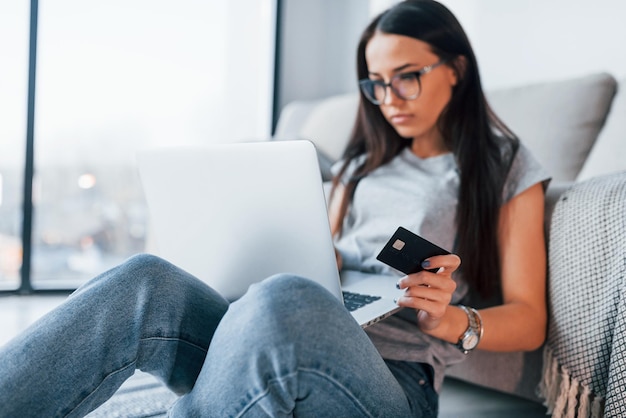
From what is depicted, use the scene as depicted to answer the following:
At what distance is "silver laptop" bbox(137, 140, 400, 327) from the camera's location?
0.89 metres

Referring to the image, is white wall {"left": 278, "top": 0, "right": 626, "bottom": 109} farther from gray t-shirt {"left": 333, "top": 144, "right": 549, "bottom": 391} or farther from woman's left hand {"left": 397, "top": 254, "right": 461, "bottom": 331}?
woman's left hand {"left": 397, "top": 254, "right": 461, "bottom": 331}

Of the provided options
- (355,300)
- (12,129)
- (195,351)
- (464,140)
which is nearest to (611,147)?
(464,140)

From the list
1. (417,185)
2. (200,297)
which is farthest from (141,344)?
(417,185)

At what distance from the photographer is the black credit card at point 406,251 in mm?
841

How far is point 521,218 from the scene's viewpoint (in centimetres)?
117

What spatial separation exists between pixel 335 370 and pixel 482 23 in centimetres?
190

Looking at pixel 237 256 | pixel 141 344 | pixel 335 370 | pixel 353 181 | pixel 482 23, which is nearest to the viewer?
pixel 335 370

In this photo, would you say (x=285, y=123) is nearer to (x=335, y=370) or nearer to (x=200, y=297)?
(x=200, y=297)

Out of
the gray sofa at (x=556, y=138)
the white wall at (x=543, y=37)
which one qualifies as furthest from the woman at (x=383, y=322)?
the white wall at (x=543, y=37)

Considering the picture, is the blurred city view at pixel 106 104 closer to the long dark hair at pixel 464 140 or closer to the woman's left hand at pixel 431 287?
the long dark hair at pixel 464 140

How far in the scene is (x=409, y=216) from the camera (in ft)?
4.04

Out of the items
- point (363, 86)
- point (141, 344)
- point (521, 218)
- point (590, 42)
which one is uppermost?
point (590, 42)

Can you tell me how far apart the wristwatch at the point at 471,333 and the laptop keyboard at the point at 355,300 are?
0.52 ft

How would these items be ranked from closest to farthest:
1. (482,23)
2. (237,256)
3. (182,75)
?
(237,256) → (482,23) → (182,75)
